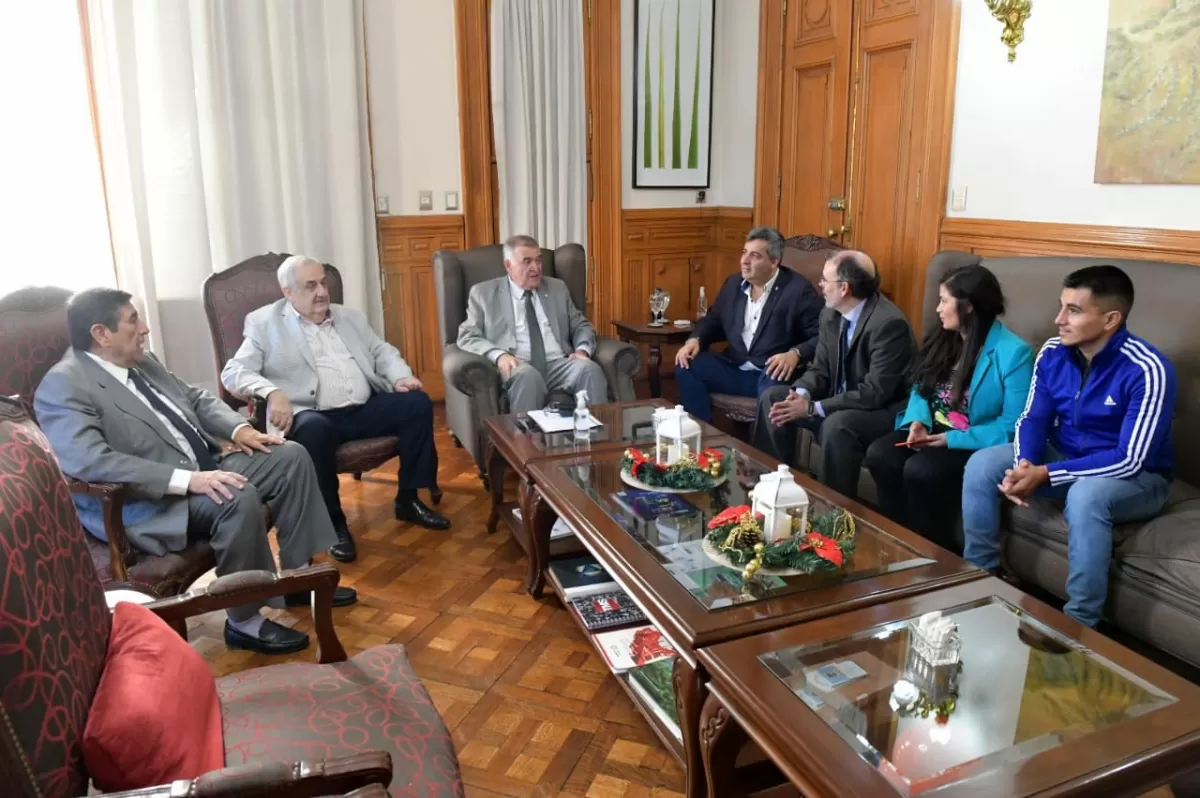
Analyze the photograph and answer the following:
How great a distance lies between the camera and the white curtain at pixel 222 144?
3.54 m

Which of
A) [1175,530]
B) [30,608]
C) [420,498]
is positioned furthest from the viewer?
[420,498]

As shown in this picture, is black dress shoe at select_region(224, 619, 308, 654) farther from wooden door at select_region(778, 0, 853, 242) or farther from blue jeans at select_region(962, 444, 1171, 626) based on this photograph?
wooden door at select_region(778, 0, 853, 242)

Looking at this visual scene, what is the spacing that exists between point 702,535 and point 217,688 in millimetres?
1034

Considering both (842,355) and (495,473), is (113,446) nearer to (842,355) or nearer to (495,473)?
(495,473)

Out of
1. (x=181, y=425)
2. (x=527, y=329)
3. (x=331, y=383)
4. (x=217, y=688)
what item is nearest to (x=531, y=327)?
(x=527, y=329)

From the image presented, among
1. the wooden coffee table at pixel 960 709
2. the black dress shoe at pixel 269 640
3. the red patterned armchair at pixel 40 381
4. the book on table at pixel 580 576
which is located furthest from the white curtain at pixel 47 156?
the wooden coffee table at pixel 960 709

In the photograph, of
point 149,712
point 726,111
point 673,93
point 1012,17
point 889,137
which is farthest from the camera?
point 726,111

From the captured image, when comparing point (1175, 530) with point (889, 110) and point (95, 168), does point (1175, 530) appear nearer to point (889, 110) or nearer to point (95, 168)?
point (889, 110)

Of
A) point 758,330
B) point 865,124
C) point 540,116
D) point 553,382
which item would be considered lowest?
point 553,382

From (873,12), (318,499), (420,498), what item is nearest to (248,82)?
(420,498)

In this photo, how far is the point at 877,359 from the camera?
295cm

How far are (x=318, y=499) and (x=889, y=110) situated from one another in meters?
2.97

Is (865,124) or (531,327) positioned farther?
(865,124)

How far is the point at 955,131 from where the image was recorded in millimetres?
3439
